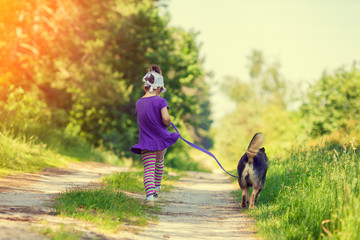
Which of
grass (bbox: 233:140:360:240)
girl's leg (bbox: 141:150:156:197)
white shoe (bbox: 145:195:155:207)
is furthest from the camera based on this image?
girl's leg (bbox: 141:150:156:197)

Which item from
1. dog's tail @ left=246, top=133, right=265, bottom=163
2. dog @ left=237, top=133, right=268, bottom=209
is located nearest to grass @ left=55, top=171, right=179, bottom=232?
dog @ left=237, top=133, right=268, bottom=209

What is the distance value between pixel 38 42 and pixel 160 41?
7556 mm

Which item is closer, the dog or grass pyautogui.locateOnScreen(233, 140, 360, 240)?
grass pyautogui.locateOnScreen(233, 140, 360, 240)

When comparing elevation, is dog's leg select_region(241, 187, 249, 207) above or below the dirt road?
above

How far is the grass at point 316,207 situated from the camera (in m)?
4.79

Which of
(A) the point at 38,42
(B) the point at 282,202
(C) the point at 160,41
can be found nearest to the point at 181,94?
(C) the point at 160,41

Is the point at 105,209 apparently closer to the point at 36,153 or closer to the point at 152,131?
the point at 152,131

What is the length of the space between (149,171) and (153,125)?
802 millimetres

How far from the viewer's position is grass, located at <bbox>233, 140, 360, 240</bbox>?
4.79 metres

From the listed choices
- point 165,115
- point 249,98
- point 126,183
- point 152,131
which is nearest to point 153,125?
point 152,131

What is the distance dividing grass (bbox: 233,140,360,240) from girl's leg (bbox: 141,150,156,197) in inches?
68.2

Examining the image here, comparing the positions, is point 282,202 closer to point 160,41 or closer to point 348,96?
point 160,41

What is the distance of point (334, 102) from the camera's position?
29234mm

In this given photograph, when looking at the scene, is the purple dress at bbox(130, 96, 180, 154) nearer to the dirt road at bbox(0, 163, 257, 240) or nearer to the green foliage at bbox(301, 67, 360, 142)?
the dirt road at bbox(0, 163, 257, 240)
